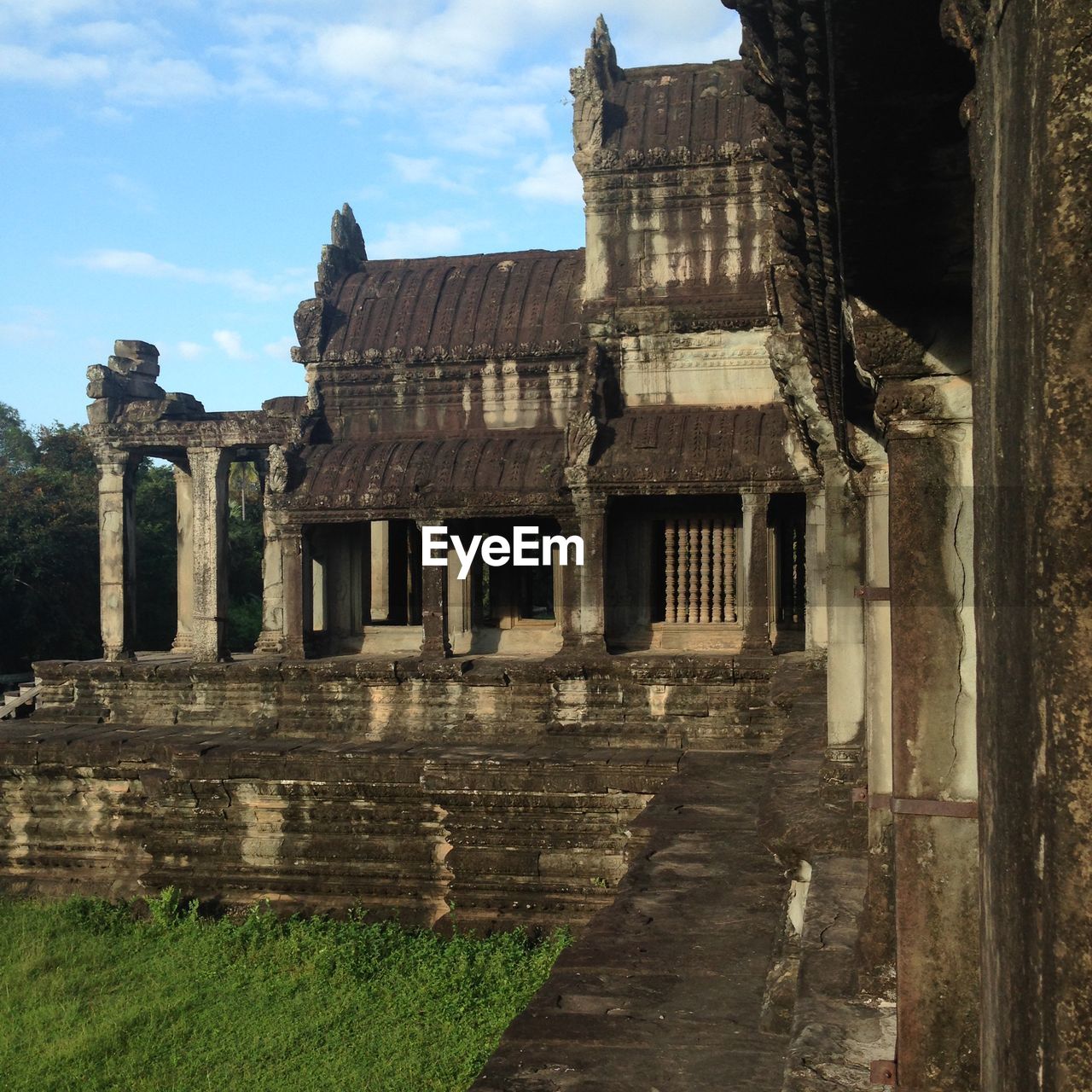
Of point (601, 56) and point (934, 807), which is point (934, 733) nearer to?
point (934, 807)

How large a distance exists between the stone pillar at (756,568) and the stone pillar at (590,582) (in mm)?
1649

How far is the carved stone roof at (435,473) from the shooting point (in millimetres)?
14586

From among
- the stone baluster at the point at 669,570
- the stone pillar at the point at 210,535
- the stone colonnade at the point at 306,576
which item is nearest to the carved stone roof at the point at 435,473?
the stone colonnade at the point at 306,576

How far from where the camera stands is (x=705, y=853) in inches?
316

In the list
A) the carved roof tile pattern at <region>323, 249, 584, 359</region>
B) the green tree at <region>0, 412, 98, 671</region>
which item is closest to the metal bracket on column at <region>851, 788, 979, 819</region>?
the carved roof tile pattern at <region>323, 249, 584, 359</region>

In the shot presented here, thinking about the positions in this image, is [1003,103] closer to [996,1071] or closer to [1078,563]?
[1078,563]

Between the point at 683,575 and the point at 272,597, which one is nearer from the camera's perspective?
the point at 683,575

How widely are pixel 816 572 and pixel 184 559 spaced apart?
33.7 ft

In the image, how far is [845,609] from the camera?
6.88 meters

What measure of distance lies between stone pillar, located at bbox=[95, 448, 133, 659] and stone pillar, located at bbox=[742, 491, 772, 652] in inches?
331

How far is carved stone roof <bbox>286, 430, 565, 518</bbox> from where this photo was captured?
47.9 feet

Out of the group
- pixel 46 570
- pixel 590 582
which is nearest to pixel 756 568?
pixel 590 582

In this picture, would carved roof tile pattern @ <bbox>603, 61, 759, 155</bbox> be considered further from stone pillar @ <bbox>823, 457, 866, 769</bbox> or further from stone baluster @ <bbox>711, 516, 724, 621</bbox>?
stone pillar @ <bbox>823, 457, 866, 769</bbox>

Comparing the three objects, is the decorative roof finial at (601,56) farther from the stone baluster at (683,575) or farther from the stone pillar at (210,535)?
the stone pillar at (210,535)
